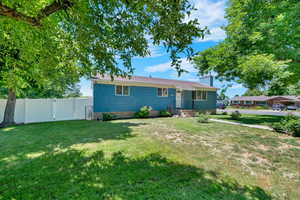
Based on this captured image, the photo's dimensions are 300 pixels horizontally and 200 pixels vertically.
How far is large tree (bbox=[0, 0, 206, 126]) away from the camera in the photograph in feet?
8.83

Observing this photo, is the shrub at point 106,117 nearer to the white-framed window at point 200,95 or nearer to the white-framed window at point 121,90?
the white-framed window at point 121,90

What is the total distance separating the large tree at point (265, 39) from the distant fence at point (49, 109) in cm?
1231

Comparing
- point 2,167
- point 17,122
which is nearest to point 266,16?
point 2,167

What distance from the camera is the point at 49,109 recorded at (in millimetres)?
10555

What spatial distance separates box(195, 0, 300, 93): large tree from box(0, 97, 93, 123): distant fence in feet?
40.4

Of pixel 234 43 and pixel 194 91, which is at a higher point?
pixel 234 43

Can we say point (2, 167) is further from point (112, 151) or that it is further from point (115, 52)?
point (115, 52)

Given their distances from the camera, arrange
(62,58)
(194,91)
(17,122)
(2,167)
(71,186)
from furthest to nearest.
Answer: (194,91) → (17,122) → (62,58) → (2,167) → (71,186)

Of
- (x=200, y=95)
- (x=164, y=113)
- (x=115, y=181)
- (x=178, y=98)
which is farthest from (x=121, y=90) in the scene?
(x=115, y=181)

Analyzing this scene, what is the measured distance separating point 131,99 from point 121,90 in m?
1.20

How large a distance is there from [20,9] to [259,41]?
11253 mm

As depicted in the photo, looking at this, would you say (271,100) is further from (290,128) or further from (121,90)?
(121,90)

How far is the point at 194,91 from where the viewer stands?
53.0ft

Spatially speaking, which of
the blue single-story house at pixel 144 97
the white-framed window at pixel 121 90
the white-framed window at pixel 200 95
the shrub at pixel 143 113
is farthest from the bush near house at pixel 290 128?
the white-framed window at pixel 121 90
